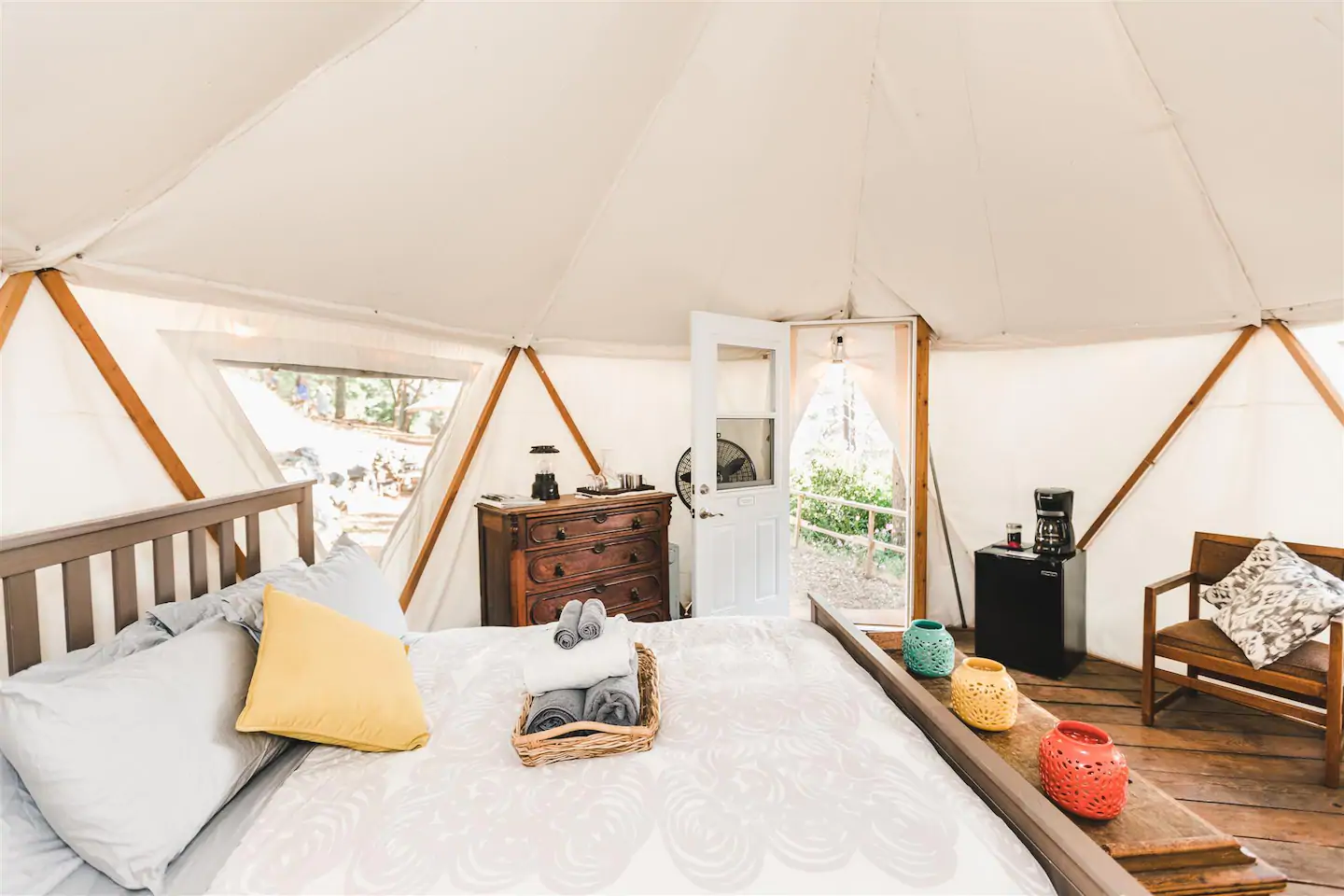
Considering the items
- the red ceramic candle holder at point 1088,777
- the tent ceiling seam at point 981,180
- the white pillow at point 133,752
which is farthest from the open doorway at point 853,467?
the white pillow at point 133,752

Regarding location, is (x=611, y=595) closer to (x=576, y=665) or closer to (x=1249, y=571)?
(x=576, y=665)

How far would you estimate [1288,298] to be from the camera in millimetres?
2691

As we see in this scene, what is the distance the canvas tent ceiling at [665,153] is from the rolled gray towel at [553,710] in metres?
1.75

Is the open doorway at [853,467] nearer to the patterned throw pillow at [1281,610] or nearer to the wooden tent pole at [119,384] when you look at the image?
the patterned throw pillow at [1281,610]

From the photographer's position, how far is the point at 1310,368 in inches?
108

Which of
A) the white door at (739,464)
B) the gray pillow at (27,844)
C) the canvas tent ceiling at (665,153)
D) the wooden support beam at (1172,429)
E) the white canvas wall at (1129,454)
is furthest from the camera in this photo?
the white door at (739,464)

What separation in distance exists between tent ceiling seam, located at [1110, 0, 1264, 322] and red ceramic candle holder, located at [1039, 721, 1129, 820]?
83.6 inches

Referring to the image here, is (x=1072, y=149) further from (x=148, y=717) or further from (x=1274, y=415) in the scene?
(x=148, y=717)

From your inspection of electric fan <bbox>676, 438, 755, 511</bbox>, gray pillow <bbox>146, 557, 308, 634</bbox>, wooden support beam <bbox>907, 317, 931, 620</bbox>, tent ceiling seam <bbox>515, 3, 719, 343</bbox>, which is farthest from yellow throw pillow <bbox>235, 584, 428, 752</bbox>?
wooden support beam <bbox>907, 317, 931, 620</bbox>

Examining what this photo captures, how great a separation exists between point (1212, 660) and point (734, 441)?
2.49 meters

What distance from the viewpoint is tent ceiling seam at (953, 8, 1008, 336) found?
83.5 inches

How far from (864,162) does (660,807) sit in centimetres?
282

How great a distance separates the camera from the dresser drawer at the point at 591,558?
122 inches

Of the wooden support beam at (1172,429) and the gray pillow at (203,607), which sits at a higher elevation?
the wooden support beam at (1172,429)
